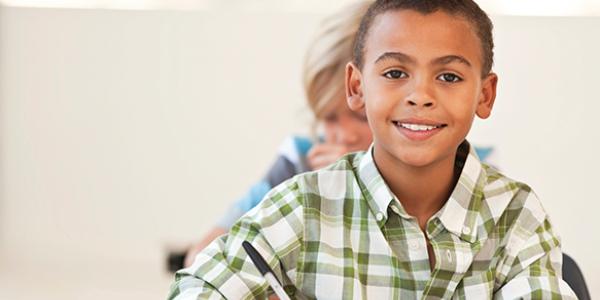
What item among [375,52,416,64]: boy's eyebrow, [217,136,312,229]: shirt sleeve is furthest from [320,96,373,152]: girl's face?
[375,52,416,64]: boy's eyebrow

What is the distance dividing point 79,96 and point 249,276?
9.97ft

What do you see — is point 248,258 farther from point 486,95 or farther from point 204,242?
point 204,242

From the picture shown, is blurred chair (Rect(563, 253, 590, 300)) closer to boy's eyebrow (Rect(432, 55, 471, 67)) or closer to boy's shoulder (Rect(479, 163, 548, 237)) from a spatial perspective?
boy's shoulder (Rect(479, 163, 548, 237))

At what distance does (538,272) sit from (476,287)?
0.07 metres

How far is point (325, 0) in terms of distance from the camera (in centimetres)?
380

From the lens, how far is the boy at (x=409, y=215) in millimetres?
1038

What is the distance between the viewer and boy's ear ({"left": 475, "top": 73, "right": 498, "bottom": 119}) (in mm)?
1106

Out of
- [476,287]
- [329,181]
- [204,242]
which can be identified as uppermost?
[329,181]

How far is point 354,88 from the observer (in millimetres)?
1155

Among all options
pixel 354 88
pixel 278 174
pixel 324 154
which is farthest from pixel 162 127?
pixel 354 88

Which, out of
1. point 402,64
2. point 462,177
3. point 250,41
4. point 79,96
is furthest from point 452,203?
point 79,96

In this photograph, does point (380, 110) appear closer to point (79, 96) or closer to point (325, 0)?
point (325, 0)

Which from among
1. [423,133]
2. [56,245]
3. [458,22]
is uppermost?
[458,22]

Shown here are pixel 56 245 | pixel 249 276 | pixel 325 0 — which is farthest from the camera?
pixel 56 245
